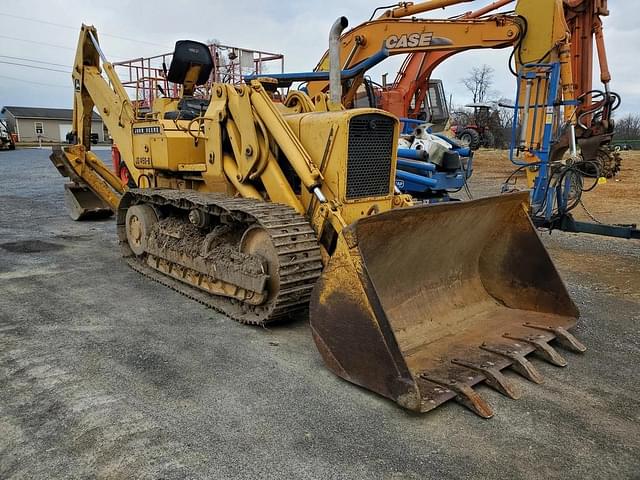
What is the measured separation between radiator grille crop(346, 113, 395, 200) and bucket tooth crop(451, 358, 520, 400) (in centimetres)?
176

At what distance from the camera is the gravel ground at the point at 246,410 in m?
2.54

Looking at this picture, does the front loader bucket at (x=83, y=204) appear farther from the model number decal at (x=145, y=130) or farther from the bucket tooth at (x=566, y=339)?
the bucket tooth at (x=566, y=339)

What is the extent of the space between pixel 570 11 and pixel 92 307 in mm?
8337

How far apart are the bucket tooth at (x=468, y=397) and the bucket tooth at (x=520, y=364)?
0.48m

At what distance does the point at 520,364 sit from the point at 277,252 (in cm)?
187

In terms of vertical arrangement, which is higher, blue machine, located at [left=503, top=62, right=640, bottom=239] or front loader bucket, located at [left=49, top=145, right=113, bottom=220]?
blue machine, located at [left=503, top=62, right=640, bottom=239]

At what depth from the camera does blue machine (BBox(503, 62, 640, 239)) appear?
6.44 meters

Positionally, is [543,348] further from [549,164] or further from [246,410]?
[549,164]

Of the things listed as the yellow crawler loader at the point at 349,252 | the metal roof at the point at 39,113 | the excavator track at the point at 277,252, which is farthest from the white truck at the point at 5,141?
the excavator track at the point at 277,252

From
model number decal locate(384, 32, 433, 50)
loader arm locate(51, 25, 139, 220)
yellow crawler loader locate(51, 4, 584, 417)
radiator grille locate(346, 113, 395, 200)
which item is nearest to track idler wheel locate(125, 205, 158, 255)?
yellow crawler loader locate(51, 4, 584, 417)

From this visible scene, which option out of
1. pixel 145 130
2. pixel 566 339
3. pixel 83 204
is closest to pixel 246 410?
pixel 566 339

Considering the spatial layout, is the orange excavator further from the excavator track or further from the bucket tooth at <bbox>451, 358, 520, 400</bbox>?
the bucket tooth at <bbox>451, 358, 520, 400</bbox>

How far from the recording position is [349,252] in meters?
3.19

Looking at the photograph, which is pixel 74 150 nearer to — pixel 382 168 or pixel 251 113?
pixel 251 113
